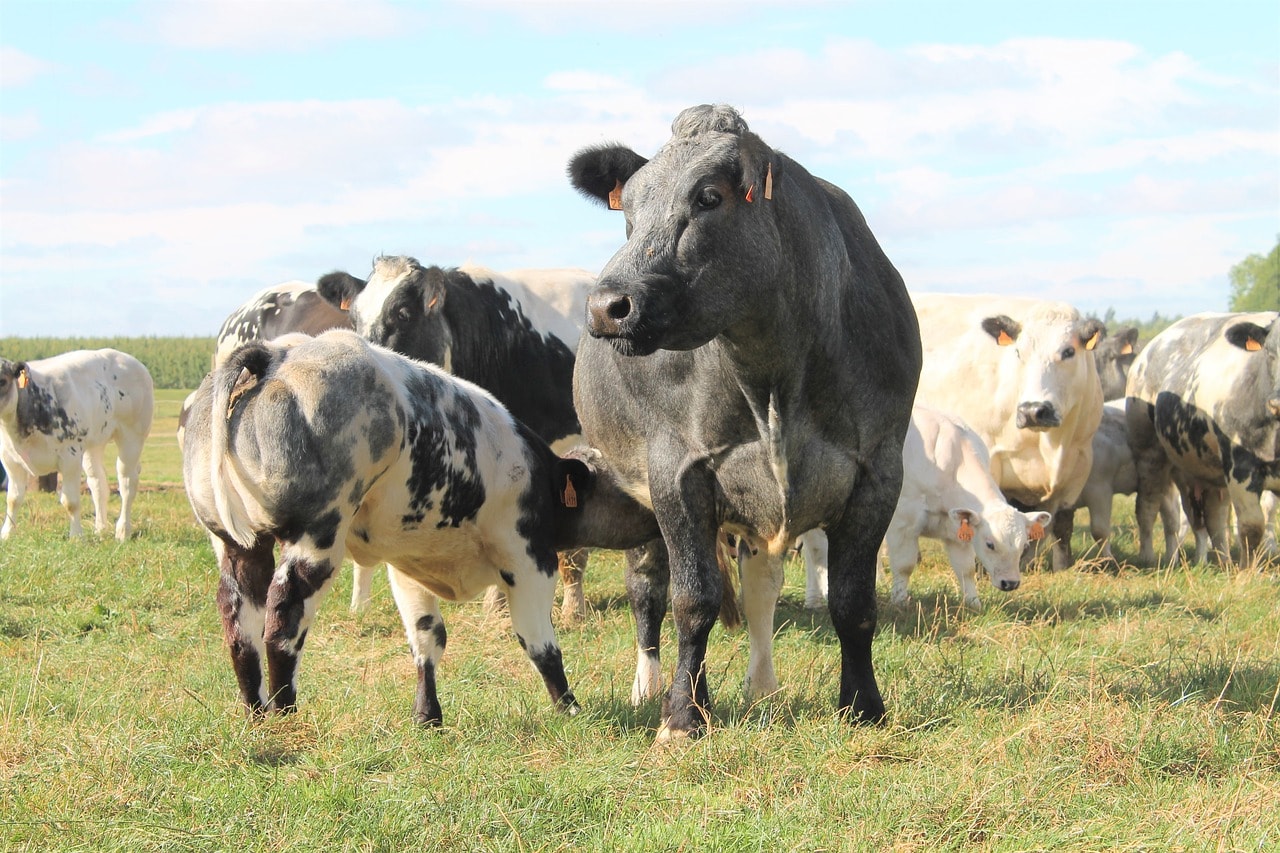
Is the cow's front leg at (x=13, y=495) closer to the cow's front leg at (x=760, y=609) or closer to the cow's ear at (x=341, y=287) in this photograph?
the cow's ear at (x=341, y=287)

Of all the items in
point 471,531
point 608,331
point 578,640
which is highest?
point 608,331

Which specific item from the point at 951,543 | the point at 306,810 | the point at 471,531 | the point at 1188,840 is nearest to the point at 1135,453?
the point at 951,543

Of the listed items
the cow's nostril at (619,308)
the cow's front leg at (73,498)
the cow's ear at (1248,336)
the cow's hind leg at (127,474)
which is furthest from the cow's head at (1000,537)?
the cow's front leg at (73,498)

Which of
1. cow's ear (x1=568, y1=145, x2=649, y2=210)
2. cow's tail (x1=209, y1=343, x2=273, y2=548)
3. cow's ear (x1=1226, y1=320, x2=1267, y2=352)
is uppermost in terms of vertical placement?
cow's ear (x1=568, y1=145, x2=649, y2=210)

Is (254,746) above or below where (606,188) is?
below

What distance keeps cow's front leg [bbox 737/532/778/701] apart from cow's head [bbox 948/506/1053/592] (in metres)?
3.48

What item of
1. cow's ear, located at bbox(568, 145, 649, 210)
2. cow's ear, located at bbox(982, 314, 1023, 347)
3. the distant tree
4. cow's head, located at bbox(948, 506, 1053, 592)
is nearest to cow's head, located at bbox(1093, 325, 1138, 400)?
cow's ear, located at bbox(982, 314, 1023, 347)

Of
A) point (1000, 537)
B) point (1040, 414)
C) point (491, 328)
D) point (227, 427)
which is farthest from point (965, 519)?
point (227, 427)

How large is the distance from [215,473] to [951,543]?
620 cm

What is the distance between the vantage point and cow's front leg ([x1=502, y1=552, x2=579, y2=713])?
6.06 metres

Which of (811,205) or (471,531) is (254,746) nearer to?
(471,531)

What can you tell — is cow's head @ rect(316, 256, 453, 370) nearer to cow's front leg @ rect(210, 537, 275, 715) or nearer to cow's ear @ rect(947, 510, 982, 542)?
cow's front leg @ rect(210, 537, 275, 715)

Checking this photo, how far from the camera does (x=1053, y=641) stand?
746 centimetres

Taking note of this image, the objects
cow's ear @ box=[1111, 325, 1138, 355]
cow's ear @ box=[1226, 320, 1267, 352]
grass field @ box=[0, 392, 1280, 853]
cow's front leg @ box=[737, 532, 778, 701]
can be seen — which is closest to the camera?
grass field @ box=[0, 392, 1280, 853]
